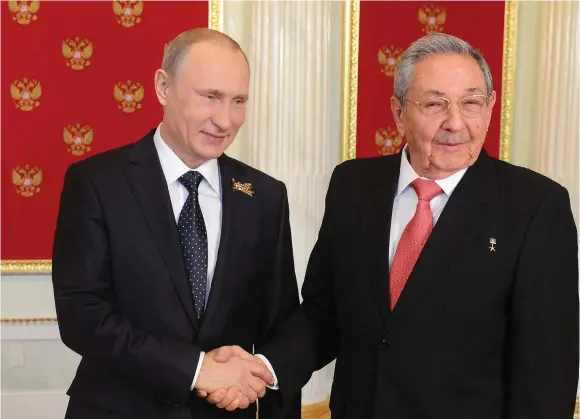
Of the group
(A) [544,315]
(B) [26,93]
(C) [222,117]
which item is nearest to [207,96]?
(C) [222,117]

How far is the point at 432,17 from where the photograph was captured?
4.39 metres

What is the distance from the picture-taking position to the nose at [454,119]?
1732 millimetres

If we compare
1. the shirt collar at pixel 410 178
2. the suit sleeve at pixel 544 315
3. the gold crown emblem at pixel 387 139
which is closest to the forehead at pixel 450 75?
the shirt collar at pixel 410 178

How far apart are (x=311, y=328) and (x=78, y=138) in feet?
8.43

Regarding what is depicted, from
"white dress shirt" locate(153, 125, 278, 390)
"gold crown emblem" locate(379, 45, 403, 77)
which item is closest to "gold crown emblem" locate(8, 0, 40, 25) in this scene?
"gold crown emblem" locate(379, 45, 403, 77)

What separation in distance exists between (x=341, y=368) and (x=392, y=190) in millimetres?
460

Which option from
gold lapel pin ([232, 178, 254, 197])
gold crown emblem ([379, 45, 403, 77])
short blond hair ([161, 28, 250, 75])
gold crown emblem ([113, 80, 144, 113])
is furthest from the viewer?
gold crown emblem ([379, 45, 403, 77])

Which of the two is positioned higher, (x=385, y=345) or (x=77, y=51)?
(x=77, y=51)

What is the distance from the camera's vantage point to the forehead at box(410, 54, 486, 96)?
1.74 m

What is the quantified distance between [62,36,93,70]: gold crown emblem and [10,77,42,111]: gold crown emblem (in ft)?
0.71

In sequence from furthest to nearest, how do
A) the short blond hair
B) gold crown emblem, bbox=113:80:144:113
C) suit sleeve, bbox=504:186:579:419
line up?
gold crown emblem, bbox=113:80:144:113 → the short blond hair → suit sleeve, bbox=504:186:579:419

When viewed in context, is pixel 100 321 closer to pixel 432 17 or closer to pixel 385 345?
pixel 385 345

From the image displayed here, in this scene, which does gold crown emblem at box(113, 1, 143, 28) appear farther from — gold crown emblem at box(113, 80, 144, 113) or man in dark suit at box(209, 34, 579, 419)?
man in dark suit at box(209, 34, 579, 419)

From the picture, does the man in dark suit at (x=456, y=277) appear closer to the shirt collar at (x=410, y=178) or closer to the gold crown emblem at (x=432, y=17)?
the shirt collar at (x=410, y=178)
